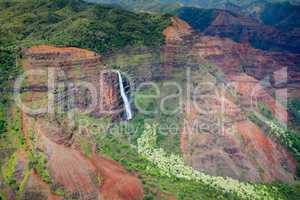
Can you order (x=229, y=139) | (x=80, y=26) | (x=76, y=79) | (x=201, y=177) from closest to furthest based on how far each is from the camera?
(x=201, y=177)
(x=76, y=79)
(x=229, y=139)
(x=80, y=26)

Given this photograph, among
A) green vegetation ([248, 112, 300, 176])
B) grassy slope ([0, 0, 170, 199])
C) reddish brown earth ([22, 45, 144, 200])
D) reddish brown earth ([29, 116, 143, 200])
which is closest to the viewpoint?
reddish brown earth ([29, 116, 143, 200])

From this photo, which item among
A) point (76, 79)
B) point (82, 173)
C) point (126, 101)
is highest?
point (76, 79)

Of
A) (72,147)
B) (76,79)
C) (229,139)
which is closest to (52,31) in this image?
(76,79)

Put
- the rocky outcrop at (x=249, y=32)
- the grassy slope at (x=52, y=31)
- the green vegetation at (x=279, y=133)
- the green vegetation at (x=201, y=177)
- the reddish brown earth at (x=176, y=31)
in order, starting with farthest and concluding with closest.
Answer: the rocky outcrop at (x=249, y=32)
the reddish brown earth at (x=176, y=31)
the green vegetation at (x=279, y=133)
the green vegetation at (x=201, y=177)
the grassy slope at (x=52, y=31)

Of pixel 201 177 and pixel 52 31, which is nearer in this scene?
pixel 201 177

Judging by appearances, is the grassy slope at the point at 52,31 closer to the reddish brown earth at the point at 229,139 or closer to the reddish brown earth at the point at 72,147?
the reddish brown earth at the point at 72,147

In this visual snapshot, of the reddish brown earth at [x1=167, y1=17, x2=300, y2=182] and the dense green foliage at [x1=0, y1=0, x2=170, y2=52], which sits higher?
the dense green foliage at [x1=0, y1=0, x2=170, y2=52]

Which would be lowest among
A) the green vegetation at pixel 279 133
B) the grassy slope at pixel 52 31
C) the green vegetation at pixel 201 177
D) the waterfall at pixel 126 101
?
the green vegetation at pixel 201 177

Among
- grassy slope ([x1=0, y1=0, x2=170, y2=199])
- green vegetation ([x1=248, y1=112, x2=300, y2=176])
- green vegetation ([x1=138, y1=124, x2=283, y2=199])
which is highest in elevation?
grassy slope ([x1=0, y1=0, x2=170, y2=199])

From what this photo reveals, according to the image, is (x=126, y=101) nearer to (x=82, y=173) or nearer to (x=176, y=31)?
(x=176, y=31)

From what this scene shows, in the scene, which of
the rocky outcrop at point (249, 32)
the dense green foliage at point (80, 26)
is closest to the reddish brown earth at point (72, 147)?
the dense green foliage at point (80, 26)

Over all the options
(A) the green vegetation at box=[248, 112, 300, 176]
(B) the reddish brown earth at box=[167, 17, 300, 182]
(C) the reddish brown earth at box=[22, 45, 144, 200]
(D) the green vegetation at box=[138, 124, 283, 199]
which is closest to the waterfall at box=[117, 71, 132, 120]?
(C) the reddish brown earth at box=[22, 45, 144, 200]

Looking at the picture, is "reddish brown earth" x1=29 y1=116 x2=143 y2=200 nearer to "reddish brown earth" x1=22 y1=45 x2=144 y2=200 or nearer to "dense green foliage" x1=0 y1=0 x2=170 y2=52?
"reddish brown earth" x1=22 y1=45 x2=144 y2=200
